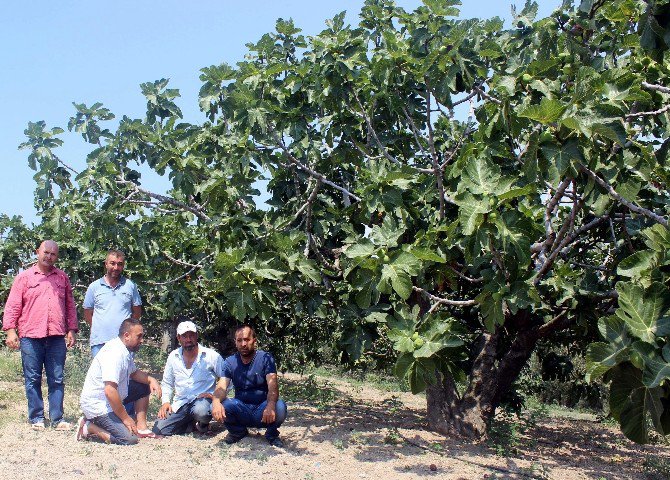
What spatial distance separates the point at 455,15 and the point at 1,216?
31.9 ft

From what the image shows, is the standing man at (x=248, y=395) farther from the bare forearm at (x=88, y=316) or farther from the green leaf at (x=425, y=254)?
the green leaf at (x=425, y=254)

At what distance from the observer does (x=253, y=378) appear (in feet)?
17.1

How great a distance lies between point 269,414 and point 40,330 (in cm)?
211

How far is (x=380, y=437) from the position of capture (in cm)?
561

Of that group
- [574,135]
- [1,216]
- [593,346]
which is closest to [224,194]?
[574,135]

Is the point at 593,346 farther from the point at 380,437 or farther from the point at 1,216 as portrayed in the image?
A: the point at 1,216

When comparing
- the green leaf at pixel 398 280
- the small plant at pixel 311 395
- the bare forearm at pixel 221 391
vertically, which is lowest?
the small plant at pixel 311 395

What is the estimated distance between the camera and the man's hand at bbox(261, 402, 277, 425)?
496 cm

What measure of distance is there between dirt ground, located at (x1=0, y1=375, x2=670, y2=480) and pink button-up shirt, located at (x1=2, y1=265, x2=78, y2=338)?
2.65 feet

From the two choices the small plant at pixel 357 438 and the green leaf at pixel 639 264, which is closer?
the green leaf at pixel 639 264

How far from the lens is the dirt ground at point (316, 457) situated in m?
4.34

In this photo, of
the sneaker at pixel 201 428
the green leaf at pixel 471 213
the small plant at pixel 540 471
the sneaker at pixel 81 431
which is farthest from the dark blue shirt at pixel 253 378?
the green leaf at pixel 471 213

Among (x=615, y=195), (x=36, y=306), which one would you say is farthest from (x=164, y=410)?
(x=615, y=195)

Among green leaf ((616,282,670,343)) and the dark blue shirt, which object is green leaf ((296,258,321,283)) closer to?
the dark blue shirt
